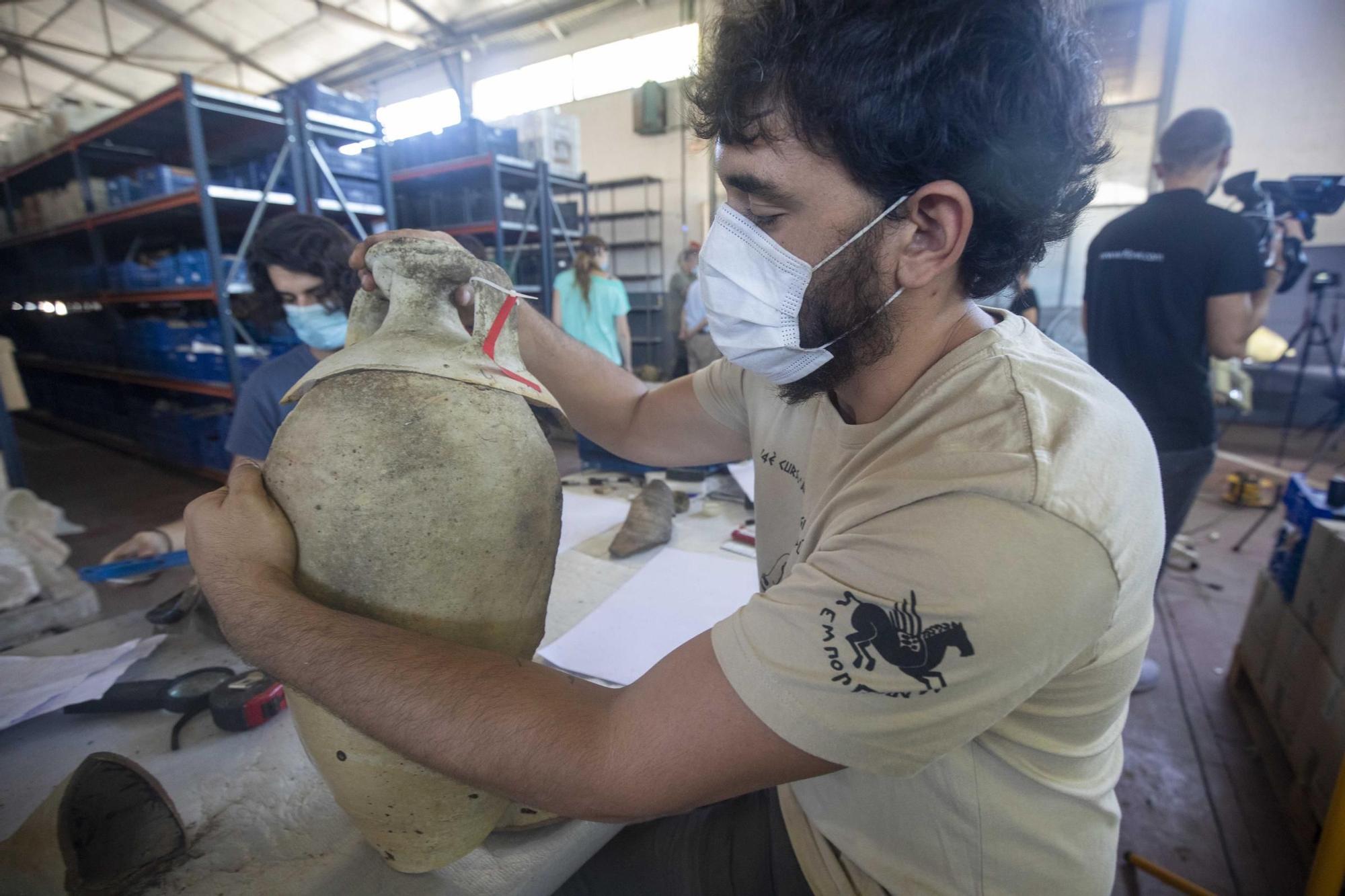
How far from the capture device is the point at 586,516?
6.59ft

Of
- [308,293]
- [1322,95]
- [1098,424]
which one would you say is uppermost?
[1322,95]

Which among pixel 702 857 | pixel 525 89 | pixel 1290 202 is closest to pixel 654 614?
pixel 702 857

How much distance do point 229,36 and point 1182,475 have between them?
12.2 metres

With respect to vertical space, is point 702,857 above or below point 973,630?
below

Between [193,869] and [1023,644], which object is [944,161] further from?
[193,869]

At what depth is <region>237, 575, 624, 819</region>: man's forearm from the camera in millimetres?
644

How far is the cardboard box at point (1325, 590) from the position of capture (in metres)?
1.70

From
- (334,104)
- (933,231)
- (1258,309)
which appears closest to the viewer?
(933,231)

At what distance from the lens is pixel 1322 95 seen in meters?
5.87

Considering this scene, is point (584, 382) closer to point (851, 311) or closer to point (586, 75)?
point (851, 311)

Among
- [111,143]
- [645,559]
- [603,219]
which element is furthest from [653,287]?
[645,559]

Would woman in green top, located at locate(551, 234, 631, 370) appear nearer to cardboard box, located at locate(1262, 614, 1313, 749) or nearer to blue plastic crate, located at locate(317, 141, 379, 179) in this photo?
blue plastic crate, located at locate(317, 141, 379, 179)

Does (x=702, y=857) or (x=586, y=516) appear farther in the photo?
(x=586, y=516)

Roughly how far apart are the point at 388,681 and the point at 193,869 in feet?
1.56
